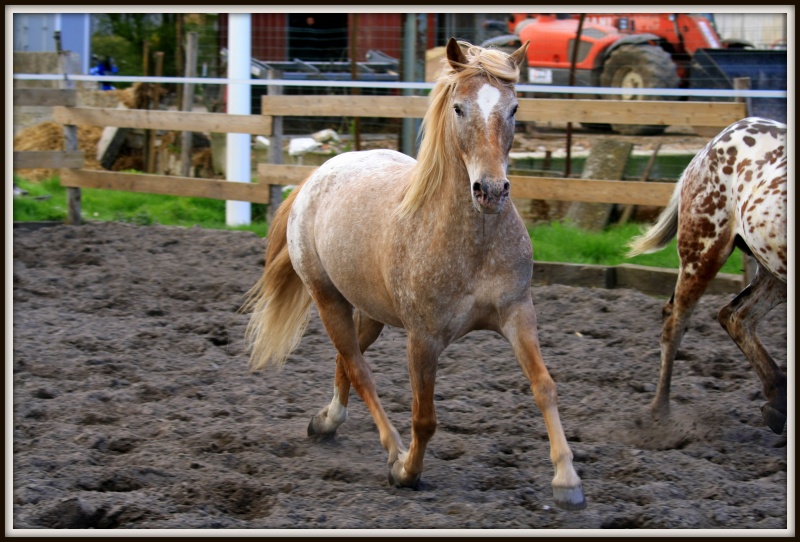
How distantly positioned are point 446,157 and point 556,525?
1375mm

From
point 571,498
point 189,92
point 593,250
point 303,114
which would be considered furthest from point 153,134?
point 571,498

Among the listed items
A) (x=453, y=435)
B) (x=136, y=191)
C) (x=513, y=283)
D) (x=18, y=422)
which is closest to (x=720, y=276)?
(x=453, y=435)

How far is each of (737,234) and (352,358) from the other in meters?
1.91

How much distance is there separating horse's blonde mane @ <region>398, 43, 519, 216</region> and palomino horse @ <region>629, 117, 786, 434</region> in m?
1.49

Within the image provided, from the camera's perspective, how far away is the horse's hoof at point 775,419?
13.5 ft

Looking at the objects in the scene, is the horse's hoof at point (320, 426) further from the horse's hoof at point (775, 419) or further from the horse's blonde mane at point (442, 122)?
the horse's hoof at point (775, 419)

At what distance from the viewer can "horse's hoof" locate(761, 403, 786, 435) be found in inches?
161

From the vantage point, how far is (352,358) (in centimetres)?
403

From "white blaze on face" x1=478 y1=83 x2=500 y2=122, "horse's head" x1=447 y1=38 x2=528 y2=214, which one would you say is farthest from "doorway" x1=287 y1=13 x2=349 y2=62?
"white blaze on face" x1=478 y1=83 x2=500 y2=122

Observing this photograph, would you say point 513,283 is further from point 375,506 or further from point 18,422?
point 18,422

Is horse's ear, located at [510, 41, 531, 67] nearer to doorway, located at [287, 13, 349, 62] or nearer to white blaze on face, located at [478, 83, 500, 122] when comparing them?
white blaze on face, located at [478, 83, 500, 122]

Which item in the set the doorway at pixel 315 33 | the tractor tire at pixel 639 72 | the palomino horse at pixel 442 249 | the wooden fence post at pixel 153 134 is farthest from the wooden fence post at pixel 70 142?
the doorway at pixel 315 33

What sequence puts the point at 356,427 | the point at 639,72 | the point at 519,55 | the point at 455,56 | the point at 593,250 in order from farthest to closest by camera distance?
the point at 639,72
the point at 593,250
the point at 356,427
the point at 519,55
the point at 455,56

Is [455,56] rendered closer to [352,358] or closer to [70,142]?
[352,358]
